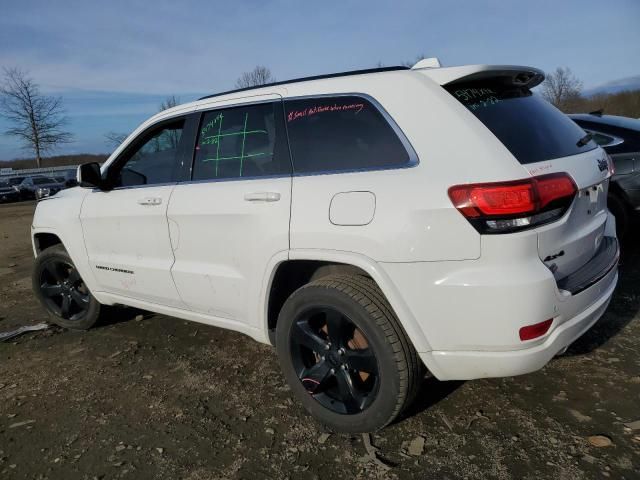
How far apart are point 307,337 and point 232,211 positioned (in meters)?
0.84

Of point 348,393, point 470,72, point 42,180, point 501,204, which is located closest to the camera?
point 501,204

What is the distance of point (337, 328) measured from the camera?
2.52 m

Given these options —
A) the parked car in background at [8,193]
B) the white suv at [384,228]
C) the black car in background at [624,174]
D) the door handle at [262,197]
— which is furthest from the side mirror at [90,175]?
the parked car in background at [8,193]

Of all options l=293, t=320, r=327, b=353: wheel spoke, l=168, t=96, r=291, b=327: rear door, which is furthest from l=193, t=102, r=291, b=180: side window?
l=293, t=320, r=327, b=353: wheel spoke

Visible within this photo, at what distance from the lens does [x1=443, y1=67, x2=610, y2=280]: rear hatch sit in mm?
2236

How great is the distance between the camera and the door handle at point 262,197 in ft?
8.76

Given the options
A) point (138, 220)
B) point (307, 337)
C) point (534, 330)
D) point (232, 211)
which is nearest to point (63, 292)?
point (138, 220)

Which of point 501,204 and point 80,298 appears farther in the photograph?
point 80,298

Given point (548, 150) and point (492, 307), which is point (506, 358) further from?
point (548, 150)

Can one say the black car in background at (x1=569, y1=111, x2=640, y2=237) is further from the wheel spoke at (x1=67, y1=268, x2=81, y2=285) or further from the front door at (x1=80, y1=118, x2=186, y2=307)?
the wheel spoke at (x1=67, y1=268, x2=81, y2=285)

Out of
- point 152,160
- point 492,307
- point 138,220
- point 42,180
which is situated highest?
point 152,160

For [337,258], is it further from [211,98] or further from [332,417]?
[211,98]

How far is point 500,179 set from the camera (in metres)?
2.09

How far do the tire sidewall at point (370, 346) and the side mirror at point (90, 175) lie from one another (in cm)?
193
